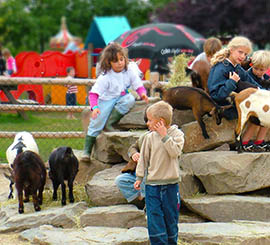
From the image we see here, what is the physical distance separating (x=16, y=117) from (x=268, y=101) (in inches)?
315

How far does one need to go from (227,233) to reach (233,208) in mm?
606

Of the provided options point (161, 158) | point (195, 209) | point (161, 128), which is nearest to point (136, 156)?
point (161, 158)

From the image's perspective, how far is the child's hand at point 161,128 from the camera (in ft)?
16.8

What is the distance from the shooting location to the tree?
104ft

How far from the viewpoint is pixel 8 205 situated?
704 centimetres

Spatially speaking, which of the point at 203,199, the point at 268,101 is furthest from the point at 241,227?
the point at 268,101

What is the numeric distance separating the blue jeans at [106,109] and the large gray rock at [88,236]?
1.62 meters

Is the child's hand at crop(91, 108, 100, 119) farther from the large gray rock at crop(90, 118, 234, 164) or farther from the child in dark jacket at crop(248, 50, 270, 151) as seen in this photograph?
the child in dark jacket at crop(248, 50, 270, 151)

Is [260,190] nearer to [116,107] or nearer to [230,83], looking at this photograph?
[230,83]

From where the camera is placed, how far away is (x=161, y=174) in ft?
17.0

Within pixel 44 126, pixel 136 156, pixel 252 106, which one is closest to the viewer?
pixel 136 156

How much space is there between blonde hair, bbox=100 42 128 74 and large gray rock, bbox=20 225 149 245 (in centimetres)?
200

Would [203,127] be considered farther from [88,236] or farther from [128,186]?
[88,236]

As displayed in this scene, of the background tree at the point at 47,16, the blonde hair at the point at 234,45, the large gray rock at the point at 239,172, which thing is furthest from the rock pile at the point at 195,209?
the background tree at the point at 47,16
